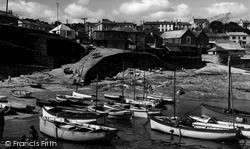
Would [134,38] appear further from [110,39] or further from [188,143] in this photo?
[188,143]

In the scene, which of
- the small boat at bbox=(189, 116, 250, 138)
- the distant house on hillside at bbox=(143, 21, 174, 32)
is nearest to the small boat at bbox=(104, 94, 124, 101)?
the small boat at bbox=(189, 116, 250, 138)

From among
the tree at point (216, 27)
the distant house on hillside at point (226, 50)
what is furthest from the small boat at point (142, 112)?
the tree at point (216, 27)

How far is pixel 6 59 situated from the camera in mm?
70750

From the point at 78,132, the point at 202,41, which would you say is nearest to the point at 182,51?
the point at 202,41

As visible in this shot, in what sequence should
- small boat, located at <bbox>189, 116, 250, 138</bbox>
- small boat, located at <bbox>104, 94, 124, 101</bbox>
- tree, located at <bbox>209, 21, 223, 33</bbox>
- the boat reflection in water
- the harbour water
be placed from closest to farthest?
the harbour water → the boat reflection in water → small boat, located at <bbox>189, 116, 250, 138</bbox> → small boat, located at <bbox>104, 94, 124, 101</bbox> → tree, located at <bbox>209, 21, 223, 33</bbox>

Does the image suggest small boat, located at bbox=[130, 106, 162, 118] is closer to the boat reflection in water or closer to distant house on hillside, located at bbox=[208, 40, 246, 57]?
the boat reflection in water

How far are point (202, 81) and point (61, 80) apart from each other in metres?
31.4

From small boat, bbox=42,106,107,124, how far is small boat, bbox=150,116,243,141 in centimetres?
590

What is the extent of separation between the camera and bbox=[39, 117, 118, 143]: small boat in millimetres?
27422

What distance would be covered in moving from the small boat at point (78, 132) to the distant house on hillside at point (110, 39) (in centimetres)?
6271

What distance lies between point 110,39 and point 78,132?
2585 inches

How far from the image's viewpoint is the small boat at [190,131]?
29.8 m

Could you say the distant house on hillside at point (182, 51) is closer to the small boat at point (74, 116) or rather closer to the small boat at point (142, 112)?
the small boat at point (142, 112)

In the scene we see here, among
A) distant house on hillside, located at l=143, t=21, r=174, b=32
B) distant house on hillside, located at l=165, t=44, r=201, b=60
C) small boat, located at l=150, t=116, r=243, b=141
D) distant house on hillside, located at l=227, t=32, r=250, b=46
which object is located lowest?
small boat, located at l=150, t=116, r=243, b=141
